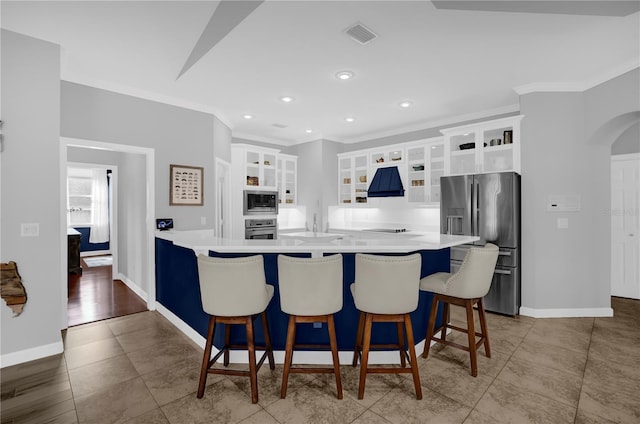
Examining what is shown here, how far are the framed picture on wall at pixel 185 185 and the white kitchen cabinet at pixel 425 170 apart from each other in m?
3.48

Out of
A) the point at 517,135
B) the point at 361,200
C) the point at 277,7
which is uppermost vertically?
the point at 277,7

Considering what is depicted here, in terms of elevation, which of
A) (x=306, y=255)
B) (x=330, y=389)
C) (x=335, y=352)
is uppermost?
(x=306, y=255)

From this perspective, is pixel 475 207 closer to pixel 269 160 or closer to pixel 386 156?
pixel 386 156

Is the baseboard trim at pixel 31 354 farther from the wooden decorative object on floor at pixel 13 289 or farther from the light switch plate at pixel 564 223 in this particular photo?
the light switch plate at pixel 564 223

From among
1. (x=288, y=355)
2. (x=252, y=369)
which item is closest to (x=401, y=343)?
(x=288, y=355)

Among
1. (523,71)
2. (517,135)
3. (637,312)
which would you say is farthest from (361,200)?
(637,312)

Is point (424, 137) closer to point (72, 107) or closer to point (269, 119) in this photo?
point (269, 119)

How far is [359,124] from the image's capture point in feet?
18.5

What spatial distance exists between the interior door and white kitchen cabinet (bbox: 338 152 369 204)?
3834 mm

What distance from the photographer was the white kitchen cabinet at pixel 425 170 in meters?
5.31

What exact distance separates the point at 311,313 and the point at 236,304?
513mm

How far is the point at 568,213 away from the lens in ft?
12.9

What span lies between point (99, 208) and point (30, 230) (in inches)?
265

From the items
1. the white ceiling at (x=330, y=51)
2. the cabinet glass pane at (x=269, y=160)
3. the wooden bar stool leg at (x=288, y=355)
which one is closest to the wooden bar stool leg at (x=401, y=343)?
the wooden bar stool leg at (x=288, y=355)
